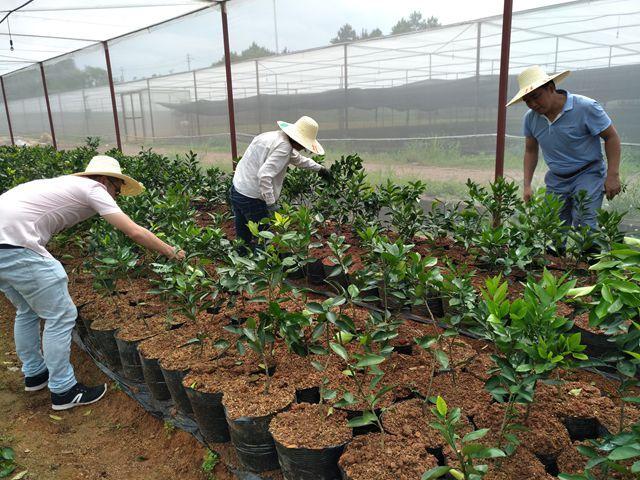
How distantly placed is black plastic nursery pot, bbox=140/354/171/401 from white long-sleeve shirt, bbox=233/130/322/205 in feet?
4.97

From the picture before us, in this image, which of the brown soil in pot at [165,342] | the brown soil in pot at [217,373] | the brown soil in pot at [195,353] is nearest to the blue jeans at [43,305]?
the brown soil in pot at [165,342]

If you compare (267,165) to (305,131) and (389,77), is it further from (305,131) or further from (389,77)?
(389,77)

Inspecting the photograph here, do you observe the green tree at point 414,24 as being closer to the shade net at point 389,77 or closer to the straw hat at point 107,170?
the shade net at point 389,77

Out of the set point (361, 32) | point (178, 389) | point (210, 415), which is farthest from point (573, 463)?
point (361, 32)

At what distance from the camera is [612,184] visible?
306 cm

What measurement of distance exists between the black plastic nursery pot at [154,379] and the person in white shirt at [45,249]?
20.3 inches

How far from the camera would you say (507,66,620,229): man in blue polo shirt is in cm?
301

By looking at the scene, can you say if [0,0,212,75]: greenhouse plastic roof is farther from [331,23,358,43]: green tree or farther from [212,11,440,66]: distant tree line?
[331,23,358,43]: green tree

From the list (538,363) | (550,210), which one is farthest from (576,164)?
(538,363)

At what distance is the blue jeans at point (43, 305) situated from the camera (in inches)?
101

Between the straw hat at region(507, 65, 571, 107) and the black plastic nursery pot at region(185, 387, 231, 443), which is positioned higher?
the straw hat at region(507, 65, 571, 107)

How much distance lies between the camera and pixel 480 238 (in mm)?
2859

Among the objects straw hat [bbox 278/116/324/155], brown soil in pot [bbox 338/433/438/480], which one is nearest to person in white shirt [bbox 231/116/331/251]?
straw hat [bbox 278/116/324/155]

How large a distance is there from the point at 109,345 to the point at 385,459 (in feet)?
6.63
